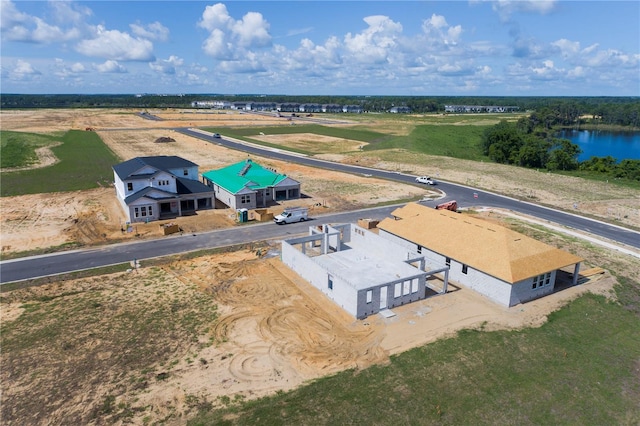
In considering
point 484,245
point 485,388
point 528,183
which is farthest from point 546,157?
point 485,388

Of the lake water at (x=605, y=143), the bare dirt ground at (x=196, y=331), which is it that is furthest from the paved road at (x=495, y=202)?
the lake water at (x=605, y=143)

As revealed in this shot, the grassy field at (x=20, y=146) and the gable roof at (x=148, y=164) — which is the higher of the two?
the gable roof at (x=148, y=164)

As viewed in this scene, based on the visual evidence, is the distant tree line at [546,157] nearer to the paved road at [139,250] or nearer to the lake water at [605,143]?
the lake water at [605,143]

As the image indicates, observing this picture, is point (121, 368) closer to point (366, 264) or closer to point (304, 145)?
point (366, 264)

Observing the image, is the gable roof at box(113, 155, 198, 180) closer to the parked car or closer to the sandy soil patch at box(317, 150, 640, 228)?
the parked car

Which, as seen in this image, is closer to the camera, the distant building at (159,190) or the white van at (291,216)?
the distant building at (159,190)

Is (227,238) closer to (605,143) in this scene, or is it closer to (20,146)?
(20,146)

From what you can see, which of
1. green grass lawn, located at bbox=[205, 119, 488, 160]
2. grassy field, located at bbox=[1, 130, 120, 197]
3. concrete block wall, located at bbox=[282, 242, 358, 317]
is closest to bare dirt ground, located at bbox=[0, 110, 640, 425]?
concrete block wall, located at bbox=[282, 242, 358, 317]
